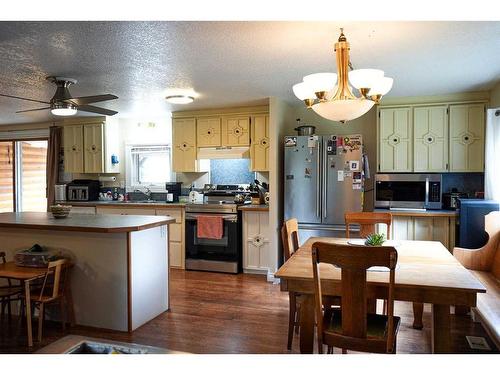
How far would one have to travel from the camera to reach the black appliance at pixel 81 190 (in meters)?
5.91

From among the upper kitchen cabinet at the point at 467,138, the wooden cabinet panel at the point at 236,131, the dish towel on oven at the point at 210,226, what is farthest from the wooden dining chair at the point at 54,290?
the upper kitchen cabinet at the point at 467,138

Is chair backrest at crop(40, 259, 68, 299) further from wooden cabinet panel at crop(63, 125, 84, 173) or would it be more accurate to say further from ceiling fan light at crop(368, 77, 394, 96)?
wooden cabinet panel at crop(63, 125, 84, 173)

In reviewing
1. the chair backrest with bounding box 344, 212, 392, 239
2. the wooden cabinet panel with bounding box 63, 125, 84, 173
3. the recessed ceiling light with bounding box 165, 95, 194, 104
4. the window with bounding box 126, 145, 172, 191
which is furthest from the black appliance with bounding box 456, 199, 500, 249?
the wooden cabinet panel with bounding box 63, 125, 84, 173

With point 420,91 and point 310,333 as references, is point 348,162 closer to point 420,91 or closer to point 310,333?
point 420,91

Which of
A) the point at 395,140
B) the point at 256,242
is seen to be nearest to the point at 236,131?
the point at 256,242

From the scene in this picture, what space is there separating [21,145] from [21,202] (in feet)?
3.37

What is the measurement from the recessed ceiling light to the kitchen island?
163 cm

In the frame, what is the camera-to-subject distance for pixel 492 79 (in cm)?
372

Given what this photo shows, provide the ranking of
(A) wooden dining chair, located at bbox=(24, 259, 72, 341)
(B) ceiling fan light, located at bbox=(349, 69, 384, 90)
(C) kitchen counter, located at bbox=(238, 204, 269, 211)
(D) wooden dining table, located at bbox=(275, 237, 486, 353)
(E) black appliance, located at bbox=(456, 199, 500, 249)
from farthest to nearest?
(C) kitchen counter, located at bbox=(238, 204, 269, 211), (E) black appliance, located at bbox=(456, 199, 500, 249), (A) wooden dining chair, located at bbox=(24, 259, 72, 341), (B) ceiling fan light, located at bbox=(349, 69, 384, 90), (D) wooden dining table, located at bbox=(275, 237, 486, 353)

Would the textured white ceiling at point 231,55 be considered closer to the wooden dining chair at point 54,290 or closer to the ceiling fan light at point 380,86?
the ceiling fan light at point 380,86

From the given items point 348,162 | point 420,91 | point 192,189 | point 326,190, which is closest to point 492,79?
point 420,91

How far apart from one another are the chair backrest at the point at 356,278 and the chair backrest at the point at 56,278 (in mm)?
2112

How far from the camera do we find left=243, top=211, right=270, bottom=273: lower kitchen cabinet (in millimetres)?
4852

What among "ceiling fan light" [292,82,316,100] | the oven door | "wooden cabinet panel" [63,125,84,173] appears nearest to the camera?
"ceiling fan light" [292,82,316,100]
